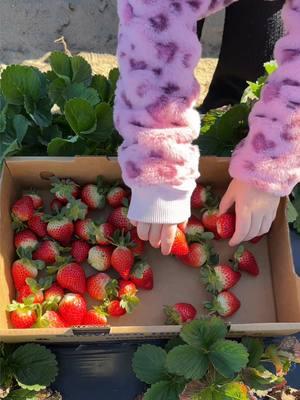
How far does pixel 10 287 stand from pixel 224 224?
39 cm

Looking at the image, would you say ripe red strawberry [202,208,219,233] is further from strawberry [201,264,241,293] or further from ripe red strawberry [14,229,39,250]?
ripe red strawberry [14,229,39,250]

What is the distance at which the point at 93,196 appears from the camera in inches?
43.8

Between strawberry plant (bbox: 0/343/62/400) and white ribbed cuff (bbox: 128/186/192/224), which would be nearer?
white ribbed cuff (bbox: 128/186/192/224)

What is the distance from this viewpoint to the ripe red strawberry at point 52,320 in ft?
3.22

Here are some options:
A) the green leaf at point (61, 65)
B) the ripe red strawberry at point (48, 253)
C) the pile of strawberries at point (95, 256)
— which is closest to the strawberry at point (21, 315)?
the pile of strawberries at point (95, 256)

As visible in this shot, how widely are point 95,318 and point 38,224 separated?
8.3 inches

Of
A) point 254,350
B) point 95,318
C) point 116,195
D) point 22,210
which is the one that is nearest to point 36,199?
point 22,210

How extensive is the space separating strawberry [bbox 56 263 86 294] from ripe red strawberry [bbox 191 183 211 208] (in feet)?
0.83

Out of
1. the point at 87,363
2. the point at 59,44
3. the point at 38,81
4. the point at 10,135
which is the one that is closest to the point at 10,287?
the point at 87,363

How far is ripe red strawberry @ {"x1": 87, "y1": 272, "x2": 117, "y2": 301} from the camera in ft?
3.42

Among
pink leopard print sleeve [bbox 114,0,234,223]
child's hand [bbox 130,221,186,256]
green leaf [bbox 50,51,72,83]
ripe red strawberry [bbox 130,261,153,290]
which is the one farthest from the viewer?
green leaf [bbox 50,51,72,83]

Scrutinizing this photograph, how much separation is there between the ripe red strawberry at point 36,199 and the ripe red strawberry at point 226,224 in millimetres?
336

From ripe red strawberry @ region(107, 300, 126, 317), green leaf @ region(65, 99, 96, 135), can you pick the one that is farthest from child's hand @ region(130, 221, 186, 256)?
green leaf @ region(65, 99, 96, 135)

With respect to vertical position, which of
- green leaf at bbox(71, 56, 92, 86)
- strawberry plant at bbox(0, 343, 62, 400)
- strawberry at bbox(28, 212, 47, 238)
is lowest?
strawberry plant at bbox(0, 343, 62, 400)
